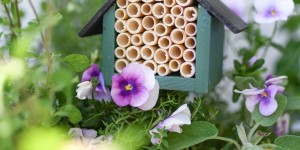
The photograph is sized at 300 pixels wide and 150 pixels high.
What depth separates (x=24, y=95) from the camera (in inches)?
23.0

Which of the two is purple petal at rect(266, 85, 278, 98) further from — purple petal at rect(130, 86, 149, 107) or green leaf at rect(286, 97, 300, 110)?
purple petal at rect(130, 86, 149, 107)

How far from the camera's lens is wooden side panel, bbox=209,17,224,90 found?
0.70m

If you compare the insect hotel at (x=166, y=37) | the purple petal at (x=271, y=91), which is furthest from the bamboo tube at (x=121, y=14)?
the purple petal at (x=271, y=91)

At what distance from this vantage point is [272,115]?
66 cm

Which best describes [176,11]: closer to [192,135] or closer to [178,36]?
[178,36]

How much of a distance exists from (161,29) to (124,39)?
0.05 meters

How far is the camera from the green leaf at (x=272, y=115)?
2.14 ft

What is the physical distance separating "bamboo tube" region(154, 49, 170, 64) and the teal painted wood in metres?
0.06

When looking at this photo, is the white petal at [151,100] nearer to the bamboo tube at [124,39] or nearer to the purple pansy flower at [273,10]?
the bamboo tube at [124,39]

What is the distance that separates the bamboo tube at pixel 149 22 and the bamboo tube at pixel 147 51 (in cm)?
3

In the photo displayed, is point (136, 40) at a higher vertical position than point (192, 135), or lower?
higher

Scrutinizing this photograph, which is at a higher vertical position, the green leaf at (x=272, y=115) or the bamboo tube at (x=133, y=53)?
the bamboo tube at (x=133, y=53)

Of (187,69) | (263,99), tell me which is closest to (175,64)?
(187,69)

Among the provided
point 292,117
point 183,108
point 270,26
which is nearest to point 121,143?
point 183,108
